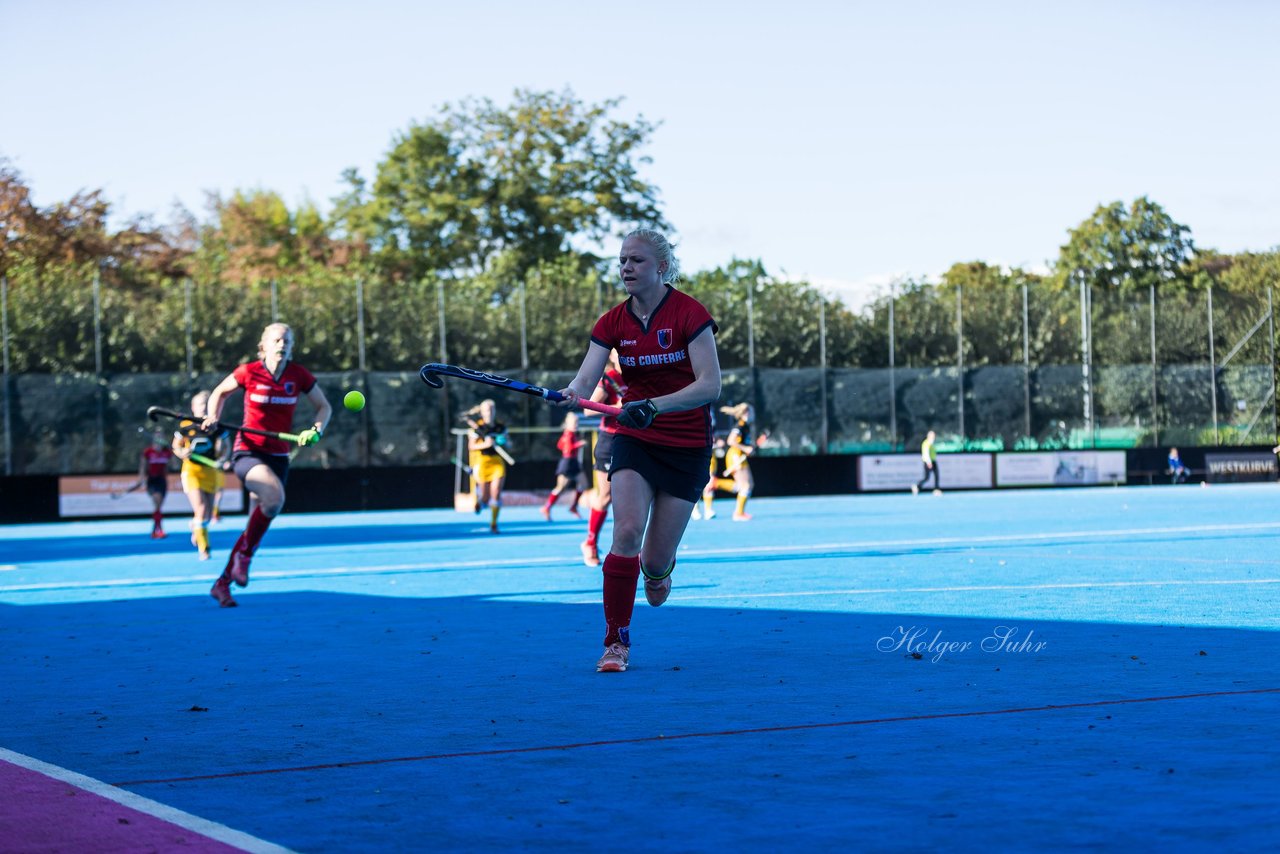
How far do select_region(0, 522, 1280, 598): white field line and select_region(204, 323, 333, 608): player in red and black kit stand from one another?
2813mm

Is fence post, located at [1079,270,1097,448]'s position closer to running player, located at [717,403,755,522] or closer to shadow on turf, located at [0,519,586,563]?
running player, located at [717,403,755,522]

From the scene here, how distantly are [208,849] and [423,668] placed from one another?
3674mm

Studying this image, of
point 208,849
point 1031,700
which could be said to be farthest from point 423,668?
point 208,849

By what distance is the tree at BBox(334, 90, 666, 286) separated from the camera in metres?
55.8

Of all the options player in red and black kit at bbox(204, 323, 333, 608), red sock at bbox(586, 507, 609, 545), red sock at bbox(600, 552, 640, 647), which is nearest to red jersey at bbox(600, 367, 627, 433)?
red sock at bbox(586, 507, 609, 545)

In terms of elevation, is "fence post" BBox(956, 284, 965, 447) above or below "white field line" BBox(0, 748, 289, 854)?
above

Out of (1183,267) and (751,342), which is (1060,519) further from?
(1183,267)

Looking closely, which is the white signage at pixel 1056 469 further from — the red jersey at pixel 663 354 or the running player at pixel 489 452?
the red jersey at pixel 663 354

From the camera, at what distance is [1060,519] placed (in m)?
23.7

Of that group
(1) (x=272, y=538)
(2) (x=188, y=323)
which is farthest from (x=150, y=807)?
(2) (x=188, y=323)

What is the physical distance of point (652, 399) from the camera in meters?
7.19

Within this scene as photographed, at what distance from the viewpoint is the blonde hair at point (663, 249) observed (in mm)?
7461

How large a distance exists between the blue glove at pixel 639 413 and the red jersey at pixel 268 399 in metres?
5.38

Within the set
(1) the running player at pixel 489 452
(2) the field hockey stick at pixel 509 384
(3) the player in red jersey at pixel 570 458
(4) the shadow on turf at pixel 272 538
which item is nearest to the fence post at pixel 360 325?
(3) the player in red jersey at pixel 570 458
